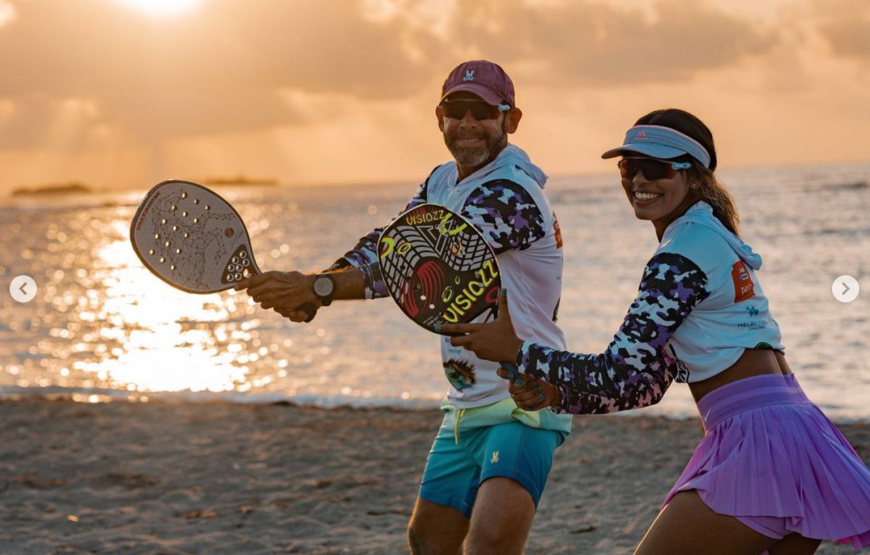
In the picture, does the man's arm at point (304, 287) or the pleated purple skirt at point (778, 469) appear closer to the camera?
the pleated purple skirt at point (778, 469)

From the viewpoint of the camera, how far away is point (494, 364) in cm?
404

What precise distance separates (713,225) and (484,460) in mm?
1334

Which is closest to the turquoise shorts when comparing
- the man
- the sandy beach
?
the man

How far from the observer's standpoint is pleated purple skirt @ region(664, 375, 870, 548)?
3.00 m

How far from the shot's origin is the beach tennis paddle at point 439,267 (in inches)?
141

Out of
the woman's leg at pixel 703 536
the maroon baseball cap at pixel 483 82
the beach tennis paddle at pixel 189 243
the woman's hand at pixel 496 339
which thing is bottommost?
the woman's leg at pixel 703 536

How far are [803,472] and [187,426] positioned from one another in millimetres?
8016

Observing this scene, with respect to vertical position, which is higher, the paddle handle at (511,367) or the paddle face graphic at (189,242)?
the paddle face graphic at (189,242)

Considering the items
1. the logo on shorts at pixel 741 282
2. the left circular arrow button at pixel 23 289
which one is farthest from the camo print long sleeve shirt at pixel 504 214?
the left circular arrow button at pixel 23 289

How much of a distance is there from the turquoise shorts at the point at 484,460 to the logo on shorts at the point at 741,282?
3.58 feet

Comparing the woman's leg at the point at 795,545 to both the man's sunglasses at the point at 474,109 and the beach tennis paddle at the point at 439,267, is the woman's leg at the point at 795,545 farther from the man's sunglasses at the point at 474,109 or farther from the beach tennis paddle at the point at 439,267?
the man's sunglasses at the point at 474,109

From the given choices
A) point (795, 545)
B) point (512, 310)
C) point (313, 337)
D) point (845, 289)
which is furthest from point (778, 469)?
point (845, 289)

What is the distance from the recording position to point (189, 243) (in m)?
4.61

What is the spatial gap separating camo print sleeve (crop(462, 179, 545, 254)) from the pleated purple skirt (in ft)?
3.33
